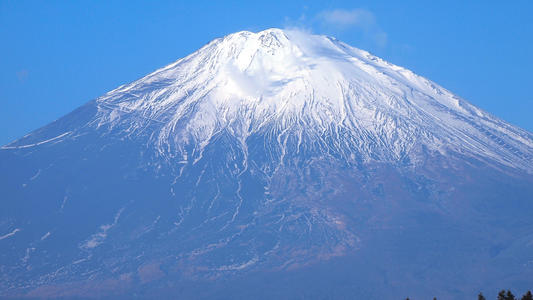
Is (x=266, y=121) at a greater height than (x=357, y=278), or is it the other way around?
(x=266, y=121)

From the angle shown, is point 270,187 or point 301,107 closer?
point 270,187

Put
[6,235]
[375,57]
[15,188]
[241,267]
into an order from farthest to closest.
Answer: [375,57] < [15,188] < [6,235] < [241,267]

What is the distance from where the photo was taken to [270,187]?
9525cm

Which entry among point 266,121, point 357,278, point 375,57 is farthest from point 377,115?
point 357,278

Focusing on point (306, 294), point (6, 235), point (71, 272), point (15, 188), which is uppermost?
point (15, 188)

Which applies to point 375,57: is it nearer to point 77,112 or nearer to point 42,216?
point 77,112

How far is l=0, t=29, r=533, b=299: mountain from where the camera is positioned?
81.9m

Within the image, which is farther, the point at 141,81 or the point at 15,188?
the point at 141,81

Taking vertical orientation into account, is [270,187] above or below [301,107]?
below

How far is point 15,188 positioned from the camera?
324 feet

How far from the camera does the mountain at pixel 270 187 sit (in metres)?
81.9

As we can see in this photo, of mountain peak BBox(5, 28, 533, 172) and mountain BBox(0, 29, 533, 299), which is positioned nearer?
mountain BBox(0, 29, 533, 299)

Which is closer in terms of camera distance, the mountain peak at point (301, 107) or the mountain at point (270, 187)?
the mountain at point (270, 187)

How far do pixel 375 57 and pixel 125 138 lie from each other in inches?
1425
